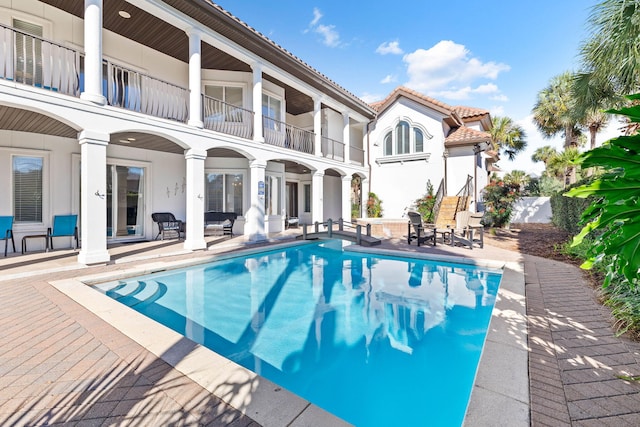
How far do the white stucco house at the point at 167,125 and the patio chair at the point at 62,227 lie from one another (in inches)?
17.4

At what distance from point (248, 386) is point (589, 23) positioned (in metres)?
9.33

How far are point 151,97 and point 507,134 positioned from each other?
106 ft

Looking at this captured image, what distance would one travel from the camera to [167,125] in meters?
8.84

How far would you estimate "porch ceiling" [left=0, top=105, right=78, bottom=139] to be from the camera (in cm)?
710

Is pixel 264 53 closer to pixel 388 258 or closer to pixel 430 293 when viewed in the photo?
pixel 388 258

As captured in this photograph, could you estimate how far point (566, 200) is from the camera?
11352 millimetres

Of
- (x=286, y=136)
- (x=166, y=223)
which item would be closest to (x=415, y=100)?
(x=286, y=136)

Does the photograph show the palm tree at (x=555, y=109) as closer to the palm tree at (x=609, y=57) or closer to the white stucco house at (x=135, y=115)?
the palm tree at (x=609, y=57)

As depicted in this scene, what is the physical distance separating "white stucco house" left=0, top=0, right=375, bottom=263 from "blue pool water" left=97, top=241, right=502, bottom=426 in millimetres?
3012

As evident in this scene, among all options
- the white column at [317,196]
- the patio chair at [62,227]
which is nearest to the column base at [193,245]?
the patio chair at [62,227]

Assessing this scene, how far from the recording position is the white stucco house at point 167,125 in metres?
7.45

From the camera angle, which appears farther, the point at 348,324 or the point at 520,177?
the point at 520,177

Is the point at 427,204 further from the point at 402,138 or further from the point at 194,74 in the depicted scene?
the point at 194,74

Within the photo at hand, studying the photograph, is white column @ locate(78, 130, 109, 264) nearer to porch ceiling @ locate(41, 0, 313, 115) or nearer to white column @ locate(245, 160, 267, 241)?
porch ceiling @ locate(41, 0, 313, 115)
